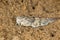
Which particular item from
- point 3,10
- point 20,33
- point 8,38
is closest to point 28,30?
point 20,33

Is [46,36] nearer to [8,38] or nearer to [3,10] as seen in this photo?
[8,38]

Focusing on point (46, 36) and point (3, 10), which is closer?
point (46, 36)

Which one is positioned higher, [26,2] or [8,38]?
[26,2]
